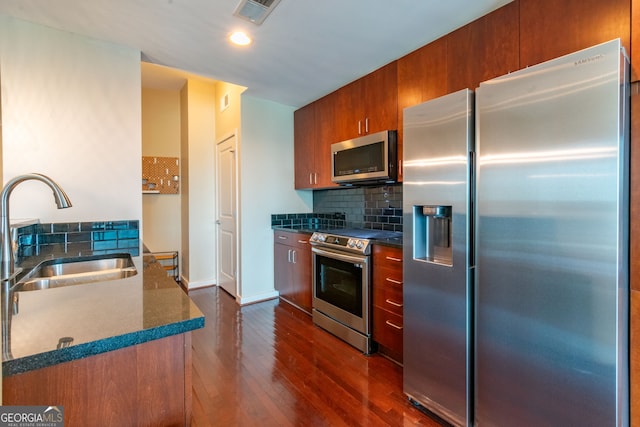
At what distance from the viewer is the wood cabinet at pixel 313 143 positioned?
3363mm

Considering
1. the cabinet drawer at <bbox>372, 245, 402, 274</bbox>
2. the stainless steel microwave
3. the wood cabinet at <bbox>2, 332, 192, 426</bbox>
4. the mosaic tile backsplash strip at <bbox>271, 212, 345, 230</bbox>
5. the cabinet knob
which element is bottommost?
the cabinet knob

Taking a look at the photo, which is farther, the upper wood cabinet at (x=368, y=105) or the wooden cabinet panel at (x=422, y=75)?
the upper wood cabinet at (x=368, y=105)

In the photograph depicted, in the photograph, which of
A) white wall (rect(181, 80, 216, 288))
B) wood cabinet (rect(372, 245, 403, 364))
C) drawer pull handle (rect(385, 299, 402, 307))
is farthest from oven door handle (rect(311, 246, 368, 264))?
white wall (rect(181, 80, 216, 288))

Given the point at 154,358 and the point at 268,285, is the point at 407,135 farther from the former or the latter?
the point at 268,285

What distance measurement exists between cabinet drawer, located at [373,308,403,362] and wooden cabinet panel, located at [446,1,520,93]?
5.49 feet

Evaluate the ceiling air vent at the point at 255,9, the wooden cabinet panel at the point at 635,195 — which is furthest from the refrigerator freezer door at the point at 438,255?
the ceiling air vent at the point at 255,9

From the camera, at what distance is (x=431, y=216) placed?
1848 mm

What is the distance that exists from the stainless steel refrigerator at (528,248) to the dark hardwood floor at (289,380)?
321 millimetres

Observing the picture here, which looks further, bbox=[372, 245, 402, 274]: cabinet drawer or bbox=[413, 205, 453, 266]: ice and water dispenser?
bbox=[372, 245, 402, 274]: cabinet drawer

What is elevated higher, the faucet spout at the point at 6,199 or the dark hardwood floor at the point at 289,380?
the faucet spout at the point at 6,199

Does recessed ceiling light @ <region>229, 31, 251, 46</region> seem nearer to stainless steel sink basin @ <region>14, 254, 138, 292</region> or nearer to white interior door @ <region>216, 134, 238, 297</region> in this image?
white interior door @ <region>216, 134, 238, 297</region>

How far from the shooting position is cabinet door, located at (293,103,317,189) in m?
3.61

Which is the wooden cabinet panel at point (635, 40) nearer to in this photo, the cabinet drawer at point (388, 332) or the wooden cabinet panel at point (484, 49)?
the wooden cabinet panel at point (484, 49)

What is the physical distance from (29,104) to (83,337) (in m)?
2.26
